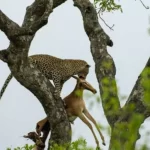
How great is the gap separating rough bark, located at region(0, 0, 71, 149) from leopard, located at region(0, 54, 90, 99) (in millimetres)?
1555

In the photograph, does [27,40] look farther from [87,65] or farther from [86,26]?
[87,65]

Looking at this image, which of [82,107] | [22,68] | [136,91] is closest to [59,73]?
[82,107]

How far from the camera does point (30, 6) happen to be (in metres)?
7.61

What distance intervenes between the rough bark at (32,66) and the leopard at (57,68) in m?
1.56

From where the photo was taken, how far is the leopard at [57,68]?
905 cm

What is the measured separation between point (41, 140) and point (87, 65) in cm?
175

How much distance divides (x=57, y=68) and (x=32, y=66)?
278 cm

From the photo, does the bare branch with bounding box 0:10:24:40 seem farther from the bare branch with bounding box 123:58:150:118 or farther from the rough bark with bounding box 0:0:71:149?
the bare branch with bounding box 123:58:150:118

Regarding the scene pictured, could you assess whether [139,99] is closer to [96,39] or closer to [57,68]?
[96,39]

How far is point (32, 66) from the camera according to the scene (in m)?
7.01

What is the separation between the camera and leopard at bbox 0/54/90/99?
9.05 m

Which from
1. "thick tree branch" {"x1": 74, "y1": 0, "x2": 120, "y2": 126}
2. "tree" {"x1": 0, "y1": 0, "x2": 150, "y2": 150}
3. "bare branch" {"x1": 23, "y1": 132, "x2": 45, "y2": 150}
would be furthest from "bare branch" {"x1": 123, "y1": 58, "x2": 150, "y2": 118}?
"bare branch" {"x1": 23, "y1": 132, "x2": 45, "y2": 150}

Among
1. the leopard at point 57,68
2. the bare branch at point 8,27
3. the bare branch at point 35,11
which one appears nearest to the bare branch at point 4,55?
the bare branch at point 8,27

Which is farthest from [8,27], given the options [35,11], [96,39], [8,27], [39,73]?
[96,39]
